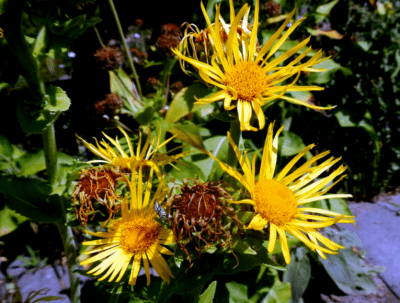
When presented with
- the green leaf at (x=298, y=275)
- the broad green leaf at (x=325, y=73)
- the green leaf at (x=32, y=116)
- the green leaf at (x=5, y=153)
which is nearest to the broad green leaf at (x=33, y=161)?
the green leaf at (x=5, y=153)

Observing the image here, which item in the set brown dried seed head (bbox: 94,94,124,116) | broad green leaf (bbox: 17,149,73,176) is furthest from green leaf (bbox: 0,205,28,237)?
brown dried seed head (bbox: 94,94,124,116)

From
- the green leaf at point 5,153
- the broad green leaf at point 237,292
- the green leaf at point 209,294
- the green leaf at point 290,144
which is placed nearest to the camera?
the green leaf at point 209,294

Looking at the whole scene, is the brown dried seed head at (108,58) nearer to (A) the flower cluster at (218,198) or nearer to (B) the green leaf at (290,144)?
(A) the flower cluster at (218,198)

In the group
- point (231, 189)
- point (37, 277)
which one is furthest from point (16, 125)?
point (231, 189)

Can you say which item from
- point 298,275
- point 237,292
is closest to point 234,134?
point 237,292

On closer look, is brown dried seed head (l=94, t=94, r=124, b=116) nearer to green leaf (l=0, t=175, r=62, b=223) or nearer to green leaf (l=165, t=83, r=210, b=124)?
green leaf (l=165, t=83, r=210, b=124)

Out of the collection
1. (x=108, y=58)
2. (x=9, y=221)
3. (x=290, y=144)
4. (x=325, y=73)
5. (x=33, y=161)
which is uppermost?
(x=325, y=73)

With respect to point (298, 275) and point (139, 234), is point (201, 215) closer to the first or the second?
point (139, 234)

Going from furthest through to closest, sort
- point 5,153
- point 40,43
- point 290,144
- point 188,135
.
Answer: point 290,144
point 5,153
point 188,135
point 40,43
